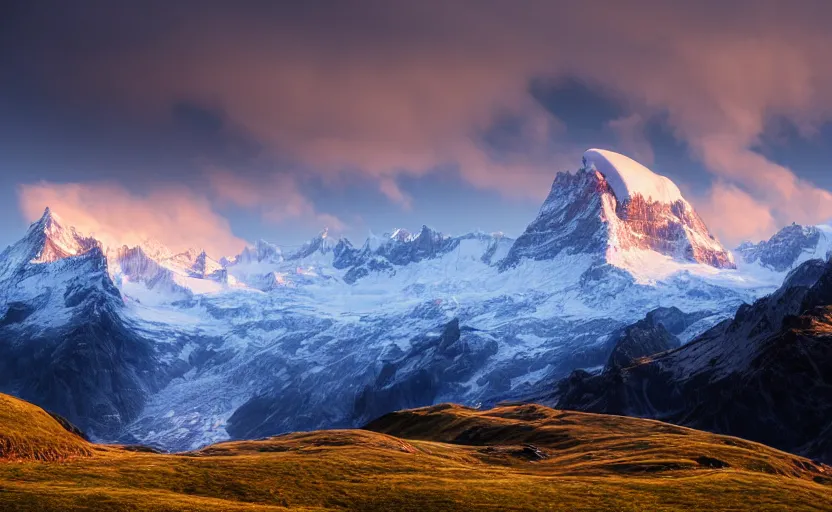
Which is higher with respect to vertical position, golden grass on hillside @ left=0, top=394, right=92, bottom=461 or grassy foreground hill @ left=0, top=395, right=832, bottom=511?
golden grass on hillside @ left=0, top=394, right=92, bottom=461

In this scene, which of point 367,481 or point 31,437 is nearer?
point 367,481

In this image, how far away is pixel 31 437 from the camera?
10006 centimetres

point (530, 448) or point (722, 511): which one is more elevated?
point (530, 448)

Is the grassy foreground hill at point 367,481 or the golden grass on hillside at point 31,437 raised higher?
the golden grass on hillside at point 31,437

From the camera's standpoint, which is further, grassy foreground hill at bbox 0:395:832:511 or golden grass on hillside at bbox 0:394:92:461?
golden grass on hillside at bbox 0:394:92:461

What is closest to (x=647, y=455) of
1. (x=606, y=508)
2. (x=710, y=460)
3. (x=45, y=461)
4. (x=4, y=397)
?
(x=710, y=460)

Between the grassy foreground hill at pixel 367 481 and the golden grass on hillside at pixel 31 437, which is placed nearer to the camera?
the grassy foreground hill at pixel 367 481

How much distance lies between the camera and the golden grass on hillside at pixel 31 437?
3796 inches

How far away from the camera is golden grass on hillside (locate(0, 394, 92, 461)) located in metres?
96.4

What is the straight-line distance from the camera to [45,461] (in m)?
95.5

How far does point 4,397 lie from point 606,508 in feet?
275

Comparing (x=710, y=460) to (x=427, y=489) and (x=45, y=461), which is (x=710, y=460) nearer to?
(x=427, y=489)

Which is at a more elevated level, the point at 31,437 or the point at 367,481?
the point at 31,437

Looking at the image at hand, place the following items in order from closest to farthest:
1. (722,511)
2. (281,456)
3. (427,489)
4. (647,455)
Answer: (722,511) → (427,489) → (281,456) → (647,455)
